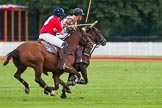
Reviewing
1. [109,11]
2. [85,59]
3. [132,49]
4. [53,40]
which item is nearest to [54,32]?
[53,40]

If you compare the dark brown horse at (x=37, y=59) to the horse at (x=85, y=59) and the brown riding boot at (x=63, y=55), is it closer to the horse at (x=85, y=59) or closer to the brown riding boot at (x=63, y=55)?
the brown riding boot at (x=63, y=55)

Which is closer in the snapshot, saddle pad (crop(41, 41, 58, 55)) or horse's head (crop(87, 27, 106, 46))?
saddle pad (crop(41, 41, 58, 55))

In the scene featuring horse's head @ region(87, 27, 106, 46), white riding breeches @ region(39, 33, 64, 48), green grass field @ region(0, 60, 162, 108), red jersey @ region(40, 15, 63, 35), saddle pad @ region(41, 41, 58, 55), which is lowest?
green grass field @ region(0, 60, 162, 108)

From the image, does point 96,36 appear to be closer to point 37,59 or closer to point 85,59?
point 85,59

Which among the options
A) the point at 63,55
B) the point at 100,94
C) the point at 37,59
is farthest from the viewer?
the point at 100,94

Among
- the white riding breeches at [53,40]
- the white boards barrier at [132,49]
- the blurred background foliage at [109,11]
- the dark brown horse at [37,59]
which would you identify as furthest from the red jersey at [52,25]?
the blurred background foliage at [109,11]

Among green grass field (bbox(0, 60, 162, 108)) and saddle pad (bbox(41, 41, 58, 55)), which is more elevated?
saddle pad (bbox(41, 41, 58, 55))

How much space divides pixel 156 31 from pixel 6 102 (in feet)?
187

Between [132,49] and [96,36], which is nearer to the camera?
[96,36]

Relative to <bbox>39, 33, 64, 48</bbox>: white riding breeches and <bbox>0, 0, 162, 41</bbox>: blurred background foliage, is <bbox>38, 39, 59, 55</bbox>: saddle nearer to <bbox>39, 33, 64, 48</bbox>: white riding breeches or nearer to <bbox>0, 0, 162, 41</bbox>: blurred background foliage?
<bbox>39, 33, 64, 48</bbox>: white riding breeches

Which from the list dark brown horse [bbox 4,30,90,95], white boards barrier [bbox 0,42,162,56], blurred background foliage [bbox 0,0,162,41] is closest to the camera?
dark brown horse [bbox 4,30,90,95]

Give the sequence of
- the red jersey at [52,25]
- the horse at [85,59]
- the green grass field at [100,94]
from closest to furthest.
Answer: the green grass field at [100,94], the red jersey at [52,25], the horse at [85,59]

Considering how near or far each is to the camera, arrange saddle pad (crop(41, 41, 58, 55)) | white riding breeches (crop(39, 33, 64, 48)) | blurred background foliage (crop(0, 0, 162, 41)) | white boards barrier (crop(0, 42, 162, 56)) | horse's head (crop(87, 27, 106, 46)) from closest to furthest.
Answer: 1. saddle pad (crop(41, 41, 58, 55))
2. white riding breeches (crop(39, 33, 64, 48))
3. horse's head (crop(87, 27, 106, 46))
4. white boards barrier (crop(0, 42, 162, 56))
5. blurred background foliage (crop(0, 0, 162, 41))

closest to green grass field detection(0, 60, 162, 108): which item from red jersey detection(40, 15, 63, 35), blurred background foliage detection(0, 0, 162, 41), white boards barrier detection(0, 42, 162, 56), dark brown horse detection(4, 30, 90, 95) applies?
dark brown horse detection(4, 30, 90, 95)
